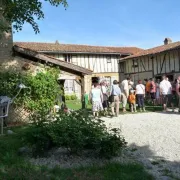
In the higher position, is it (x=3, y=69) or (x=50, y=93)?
(x=3, y=69)

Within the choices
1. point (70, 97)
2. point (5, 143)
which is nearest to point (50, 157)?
point (5, 143)

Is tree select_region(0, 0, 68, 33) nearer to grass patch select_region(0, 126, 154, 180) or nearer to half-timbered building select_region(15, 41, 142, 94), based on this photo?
grass patch select_region(0, 126, 154, 180)

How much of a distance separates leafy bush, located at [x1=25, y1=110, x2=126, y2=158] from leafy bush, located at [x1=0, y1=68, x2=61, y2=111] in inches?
216

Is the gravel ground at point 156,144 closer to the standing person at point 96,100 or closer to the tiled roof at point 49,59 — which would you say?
the standing person at point 96,100

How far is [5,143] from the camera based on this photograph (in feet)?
23.5

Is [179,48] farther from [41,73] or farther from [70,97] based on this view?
[41,73]

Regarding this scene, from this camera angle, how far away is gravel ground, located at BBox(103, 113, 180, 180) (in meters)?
5.46

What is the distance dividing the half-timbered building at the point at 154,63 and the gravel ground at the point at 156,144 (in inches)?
614

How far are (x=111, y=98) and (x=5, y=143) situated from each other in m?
6.35

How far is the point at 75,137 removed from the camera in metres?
5.68

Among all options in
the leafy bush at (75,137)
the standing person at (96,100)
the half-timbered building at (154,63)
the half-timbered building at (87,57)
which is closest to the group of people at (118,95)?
the standing person at (96,100)

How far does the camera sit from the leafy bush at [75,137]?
18.8 feet

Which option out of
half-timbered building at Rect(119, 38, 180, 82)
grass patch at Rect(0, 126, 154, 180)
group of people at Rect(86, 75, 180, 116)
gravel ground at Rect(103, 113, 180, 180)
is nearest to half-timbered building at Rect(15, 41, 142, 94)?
half-timbered building at Rect(119, 38, 180, 82)

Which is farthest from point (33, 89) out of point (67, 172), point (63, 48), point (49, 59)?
point (63, 48)
